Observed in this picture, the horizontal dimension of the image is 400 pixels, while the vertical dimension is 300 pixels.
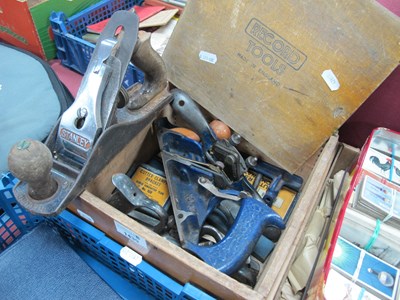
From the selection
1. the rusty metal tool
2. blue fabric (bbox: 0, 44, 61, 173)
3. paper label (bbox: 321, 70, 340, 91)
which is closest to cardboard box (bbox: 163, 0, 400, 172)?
paper label (bbox: 321, 70, 340, 91)

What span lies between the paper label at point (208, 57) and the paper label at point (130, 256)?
1.82 feet

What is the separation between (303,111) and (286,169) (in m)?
0.18

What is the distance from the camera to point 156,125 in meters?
0.91

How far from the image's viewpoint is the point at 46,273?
0.75 metres

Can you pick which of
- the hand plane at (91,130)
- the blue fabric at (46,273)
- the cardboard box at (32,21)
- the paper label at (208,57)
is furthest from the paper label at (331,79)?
the cardboard box at (32,21)

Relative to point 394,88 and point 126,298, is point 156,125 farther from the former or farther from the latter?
point 394,88

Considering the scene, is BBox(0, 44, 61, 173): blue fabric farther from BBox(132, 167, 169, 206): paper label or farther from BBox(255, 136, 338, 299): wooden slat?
BBox(255, 136, 338, 299): wooden slat

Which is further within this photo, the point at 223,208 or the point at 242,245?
the point at 223,208

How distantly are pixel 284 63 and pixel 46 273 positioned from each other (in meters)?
0.77

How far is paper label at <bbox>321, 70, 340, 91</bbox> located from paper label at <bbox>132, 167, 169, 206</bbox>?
494mm

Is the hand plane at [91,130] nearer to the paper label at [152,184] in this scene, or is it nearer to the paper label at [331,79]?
the paper label at [152,184]

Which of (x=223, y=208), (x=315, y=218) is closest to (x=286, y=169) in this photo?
(x=315, y=218)

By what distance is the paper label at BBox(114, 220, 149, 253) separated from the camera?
0.63m

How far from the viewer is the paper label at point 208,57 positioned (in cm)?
91
